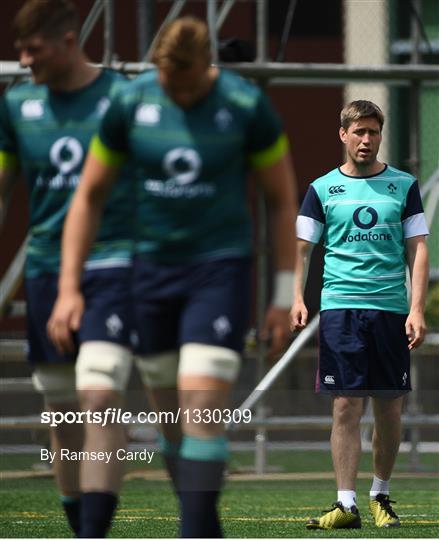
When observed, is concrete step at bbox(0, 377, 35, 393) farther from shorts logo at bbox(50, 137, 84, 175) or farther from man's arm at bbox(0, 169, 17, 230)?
shorts logo at bbox(50, 137, 84, 175)

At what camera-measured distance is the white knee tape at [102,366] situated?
18.9 ft

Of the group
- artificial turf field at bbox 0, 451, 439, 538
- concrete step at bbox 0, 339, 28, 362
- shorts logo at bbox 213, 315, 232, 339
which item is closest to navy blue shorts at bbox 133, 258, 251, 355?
shorts logo at bbox 213, 315, 232, 339

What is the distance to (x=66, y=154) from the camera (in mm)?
6168

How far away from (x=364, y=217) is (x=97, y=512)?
311 cm

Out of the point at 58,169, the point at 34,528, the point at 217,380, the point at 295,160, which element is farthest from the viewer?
the point at 295,160

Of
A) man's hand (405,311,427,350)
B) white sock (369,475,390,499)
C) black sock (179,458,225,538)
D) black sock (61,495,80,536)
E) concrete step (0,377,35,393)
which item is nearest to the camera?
black sock (179,458,225,538)

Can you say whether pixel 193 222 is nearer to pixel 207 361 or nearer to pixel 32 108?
pixel 207 361

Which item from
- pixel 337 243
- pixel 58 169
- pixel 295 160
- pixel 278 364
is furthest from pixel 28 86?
pixel 295 160

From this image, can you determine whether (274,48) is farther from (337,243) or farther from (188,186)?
(188,186)

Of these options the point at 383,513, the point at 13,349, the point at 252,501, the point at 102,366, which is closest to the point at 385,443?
the point at 383,513

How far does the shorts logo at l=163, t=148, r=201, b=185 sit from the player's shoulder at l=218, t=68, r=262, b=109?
22 centimetres

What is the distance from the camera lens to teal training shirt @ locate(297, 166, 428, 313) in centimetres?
835

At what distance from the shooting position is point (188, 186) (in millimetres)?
5543

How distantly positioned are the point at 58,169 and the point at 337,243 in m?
2.53
